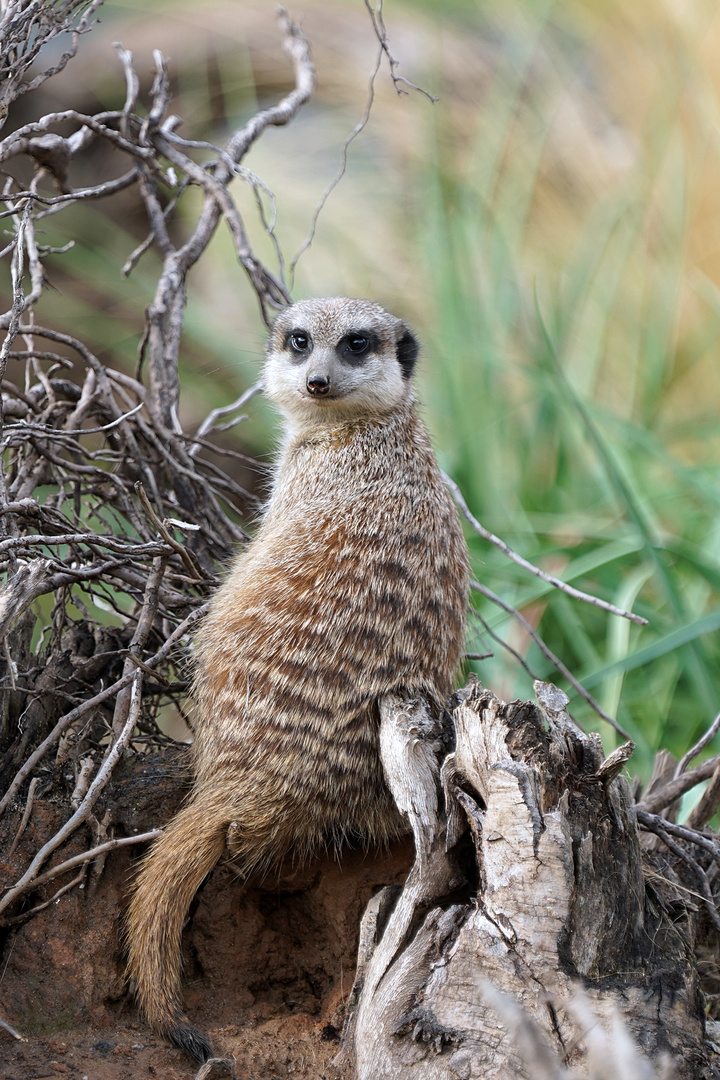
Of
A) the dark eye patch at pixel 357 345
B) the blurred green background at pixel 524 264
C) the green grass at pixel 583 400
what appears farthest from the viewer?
the blurred green background at pixel 524 264

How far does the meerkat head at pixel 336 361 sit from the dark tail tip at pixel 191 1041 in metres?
1.30

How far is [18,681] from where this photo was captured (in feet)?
5.89

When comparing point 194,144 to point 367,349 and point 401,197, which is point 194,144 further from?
point 401,197

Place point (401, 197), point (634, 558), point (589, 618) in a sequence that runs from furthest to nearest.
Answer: point (401, 197) < point (589, 618) < point (634, 558)

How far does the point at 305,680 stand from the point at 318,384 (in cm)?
75

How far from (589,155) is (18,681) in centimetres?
477

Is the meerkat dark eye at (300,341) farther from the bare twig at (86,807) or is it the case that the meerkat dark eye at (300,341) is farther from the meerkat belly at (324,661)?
the bare twig at (86,807)

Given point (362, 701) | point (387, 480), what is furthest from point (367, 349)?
point (362, 701)

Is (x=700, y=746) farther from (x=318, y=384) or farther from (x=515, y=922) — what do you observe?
(x=318, y=384)

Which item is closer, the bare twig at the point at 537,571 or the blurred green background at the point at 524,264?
the bare twig at the point at 537,571

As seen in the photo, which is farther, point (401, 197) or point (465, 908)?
point (401, 197)

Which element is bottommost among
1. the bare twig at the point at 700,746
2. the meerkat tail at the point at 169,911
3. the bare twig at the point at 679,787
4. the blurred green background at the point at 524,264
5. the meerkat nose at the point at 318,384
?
the meerkat tail at the point at 169,911

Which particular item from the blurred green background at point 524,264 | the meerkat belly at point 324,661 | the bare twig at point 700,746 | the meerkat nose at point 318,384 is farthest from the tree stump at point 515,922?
the blurred green background at point 524,264

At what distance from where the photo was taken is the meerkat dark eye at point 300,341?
7.80 ft
